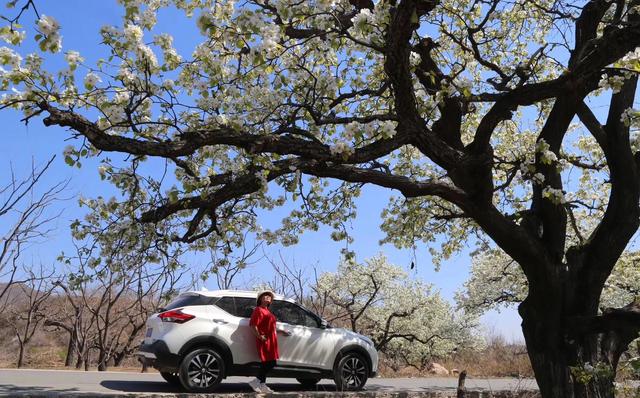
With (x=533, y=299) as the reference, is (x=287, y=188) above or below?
above

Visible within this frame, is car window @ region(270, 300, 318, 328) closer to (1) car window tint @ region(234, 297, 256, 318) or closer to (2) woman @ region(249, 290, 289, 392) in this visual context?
(1) car window tint @ region(234, 297, 256, 318)

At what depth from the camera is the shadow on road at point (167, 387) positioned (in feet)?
33.6

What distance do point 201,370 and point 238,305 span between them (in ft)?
4.45

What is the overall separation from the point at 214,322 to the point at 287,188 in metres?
2.74

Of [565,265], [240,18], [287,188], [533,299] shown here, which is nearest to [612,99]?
[565,265]

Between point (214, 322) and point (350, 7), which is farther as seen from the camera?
point (214, 322)

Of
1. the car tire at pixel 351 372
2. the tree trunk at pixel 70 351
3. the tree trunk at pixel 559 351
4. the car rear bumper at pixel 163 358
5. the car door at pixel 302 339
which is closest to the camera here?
the tree trunk at pixel 559 351

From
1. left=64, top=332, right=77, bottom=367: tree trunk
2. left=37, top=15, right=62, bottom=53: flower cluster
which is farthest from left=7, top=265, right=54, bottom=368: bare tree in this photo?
left=37, top=15, right=62, bottom=53: flower cluster

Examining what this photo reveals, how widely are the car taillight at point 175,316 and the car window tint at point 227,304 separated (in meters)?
0.64

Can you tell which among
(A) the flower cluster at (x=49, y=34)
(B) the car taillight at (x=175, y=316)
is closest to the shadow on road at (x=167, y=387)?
(B) the car taillight at (x=175, y=316)

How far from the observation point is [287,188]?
9281 mm

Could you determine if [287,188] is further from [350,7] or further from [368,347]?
[368,347]

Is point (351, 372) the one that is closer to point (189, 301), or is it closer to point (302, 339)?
point (302, 339)

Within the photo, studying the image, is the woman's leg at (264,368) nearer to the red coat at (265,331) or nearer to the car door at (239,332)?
the red coat at (265,331)
